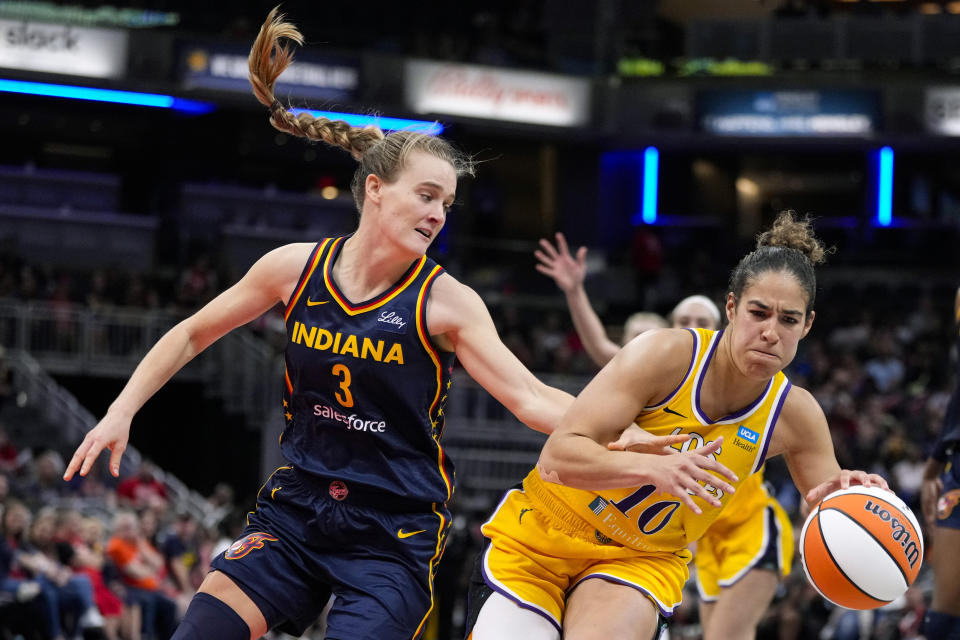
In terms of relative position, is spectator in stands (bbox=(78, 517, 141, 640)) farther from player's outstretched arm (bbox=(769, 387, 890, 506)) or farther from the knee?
player's outstretched arm (bbox=(769, 387, 890, 506))

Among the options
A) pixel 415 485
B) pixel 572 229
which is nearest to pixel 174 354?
pixel 415 485

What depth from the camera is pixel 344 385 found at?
3854 millimetres

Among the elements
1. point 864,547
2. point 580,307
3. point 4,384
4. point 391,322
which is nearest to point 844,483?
point 864,547

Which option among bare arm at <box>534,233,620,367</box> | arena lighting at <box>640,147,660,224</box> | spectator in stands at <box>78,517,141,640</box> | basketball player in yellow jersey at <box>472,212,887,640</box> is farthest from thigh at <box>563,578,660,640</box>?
arena lighting at <box>640,147,660,224</box>

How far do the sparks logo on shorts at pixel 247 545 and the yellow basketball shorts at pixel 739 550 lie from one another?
2690 mm

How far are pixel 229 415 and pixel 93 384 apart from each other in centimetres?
232

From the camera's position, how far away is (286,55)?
437cm

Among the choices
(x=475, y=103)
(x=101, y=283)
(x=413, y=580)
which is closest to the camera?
(x=413, y=580)

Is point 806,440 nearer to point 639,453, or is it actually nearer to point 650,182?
point 639,453

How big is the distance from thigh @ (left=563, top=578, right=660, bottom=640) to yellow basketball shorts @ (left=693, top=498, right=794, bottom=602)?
196 centimetres

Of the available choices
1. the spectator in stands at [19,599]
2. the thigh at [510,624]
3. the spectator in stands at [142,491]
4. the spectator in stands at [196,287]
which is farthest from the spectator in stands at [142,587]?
the spectator in stands at [196,287]

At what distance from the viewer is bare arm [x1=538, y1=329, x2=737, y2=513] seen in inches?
140

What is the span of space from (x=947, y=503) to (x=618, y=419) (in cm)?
231

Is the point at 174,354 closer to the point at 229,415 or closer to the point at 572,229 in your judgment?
the point at 229,415
